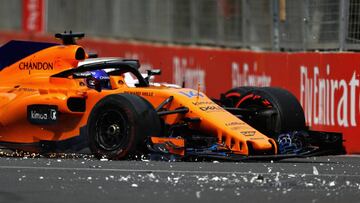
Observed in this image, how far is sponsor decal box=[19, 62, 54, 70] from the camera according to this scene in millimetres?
12508

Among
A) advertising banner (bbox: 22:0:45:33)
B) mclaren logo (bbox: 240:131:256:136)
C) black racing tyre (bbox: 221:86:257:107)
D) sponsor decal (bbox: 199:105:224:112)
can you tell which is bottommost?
mclaren logo (bbox: 240:131:256:136)

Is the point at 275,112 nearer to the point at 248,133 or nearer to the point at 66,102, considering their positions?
the point at 248,133

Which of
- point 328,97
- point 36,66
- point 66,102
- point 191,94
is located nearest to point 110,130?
point 66,102

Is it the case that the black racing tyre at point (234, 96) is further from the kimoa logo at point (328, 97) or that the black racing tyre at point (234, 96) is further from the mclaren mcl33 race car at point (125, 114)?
the kimoa logo at point (328, 97)

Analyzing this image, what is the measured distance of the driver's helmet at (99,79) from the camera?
39.8 ft

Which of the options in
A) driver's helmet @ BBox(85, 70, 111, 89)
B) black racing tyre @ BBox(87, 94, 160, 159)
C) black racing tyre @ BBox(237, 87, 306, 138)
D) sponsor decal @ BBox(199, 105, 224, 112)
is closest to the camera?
black racing tyre @ BBox(87, 94, 160, 159)

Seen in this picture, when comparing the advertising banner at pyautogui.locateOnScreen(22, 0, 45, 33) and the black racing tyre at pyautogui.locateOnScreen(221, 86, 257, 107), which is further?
the advertising banner at pyautogui.locateOnScreen(22, 0, 45, 33)

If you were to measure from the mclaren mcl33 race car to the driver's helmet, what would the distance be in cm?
1

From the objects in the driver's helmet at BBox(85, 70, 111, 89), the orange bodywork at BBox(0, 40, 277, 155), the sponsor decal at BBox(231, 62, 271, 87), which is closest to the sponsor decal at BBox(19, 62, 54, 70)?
the orange bodywork at BBox(0, 40, 277, 155)

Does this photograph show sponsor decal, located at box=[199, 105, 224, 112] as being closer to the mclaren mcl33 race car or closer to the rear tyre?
the mclaren mcl33 race car

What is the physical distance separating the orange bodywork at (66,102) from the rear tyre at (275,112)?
33.3 inches

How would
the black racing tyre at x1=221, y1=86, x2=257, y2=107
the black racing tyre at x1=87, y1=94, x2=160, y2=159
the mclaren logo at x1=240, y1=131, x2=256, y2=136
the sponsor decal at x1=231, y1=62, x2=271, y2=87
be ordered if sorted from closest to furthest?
the black racing tyre at x1=87, y1=94, x2=160, y2=159 → the mclaren logo at x1=240, y1=131, x2=256, y2=136 → the black racing tyre at x1=221, y1=86, x2=257, y2=107 → the sponsor decal at x1=231, y1=62, x2=271, y2=87

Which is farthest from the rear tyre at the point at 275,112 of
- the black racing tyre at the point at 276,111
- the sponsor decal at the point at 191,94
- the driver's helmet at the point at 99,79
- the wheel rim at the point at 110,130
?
the wheel rim at the point at 110,130

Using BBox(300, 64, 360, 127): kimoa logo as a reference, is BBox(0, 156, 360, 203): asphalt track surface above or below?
below
